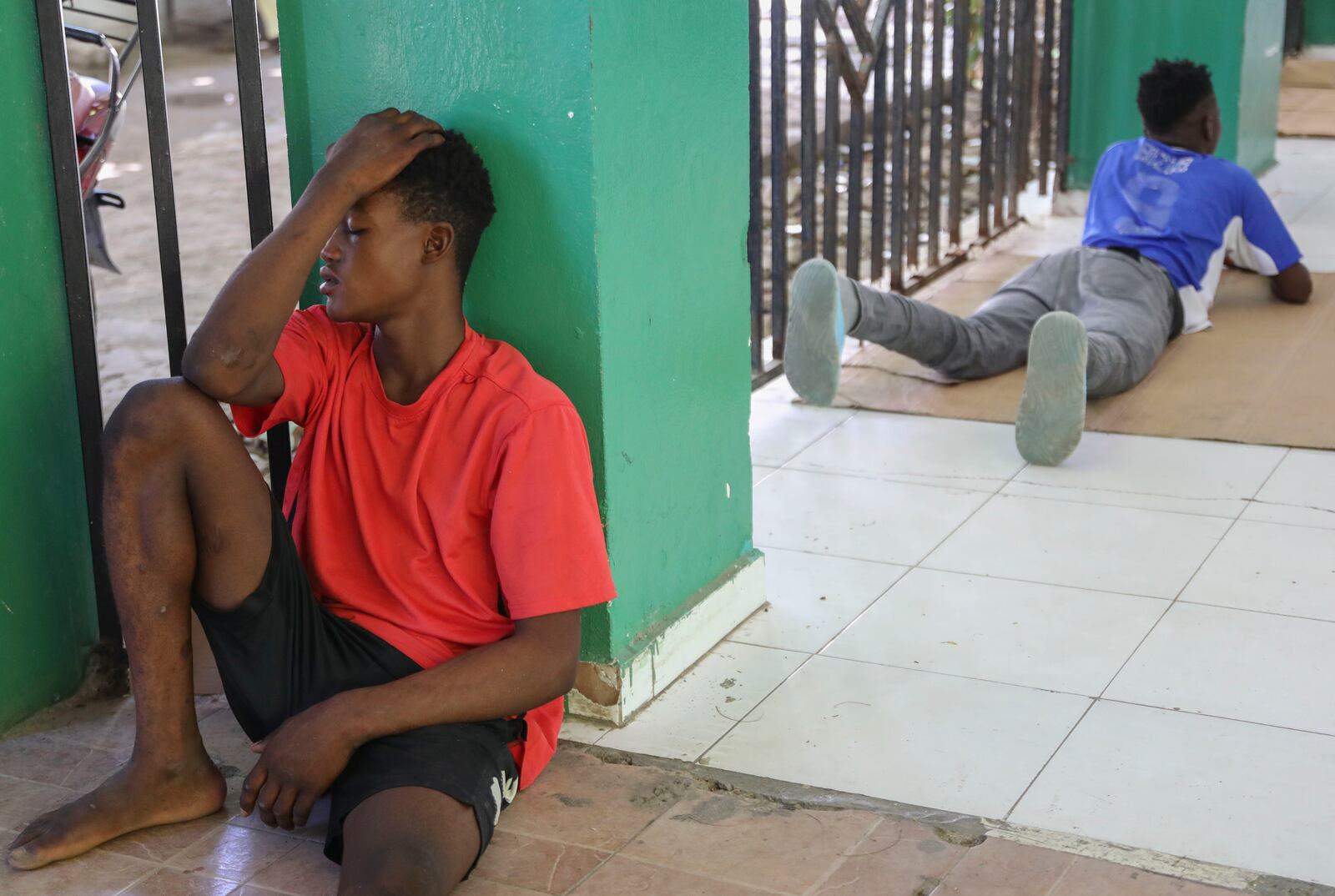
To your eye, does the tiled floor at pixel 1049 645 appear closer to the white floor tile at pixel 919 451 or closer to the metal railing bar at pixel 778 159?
the white floor tile at pixel 919 451

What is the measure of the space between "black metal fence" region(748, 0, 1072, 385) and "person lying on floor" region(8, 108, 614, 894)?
1.86 metres

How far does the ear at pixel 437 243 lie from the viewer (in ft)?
6.54

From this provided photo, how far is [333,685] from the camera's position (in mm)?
1970

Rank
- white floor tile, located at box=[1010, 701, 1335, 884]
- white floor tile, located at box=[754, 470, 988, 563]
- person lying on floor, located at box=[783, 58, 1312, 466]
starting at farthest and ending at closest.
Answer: person lying on floor, located at box=[783, 58, 1312, 466] < white floor tile, located at box=[754, 470, 988, 563] < white floor tile, located at box=[1010, 701, 1335, 884]

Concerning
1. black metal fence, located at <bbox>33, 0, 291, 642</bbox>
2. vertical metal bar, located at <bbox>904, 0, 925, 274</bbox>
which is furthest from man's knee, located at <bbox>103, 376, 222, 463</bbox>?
vertical metal bar, located at <bbox>904, 0, 925, 274</bbox>

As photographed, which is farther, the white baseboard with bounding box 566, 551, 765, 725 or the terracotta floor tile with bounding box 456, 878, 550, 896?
the white baseboard with bounding box 566, 551, 765, 725

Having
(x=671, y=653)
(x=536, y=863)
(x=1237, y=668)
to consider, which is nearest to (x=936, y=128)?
(x=1237, y=668)

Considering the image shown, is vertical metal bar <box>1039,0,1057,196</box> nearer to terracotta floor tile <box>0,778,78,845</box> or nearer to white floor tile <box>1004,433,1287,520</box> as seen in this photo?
white floor tile <box>1004,433,1287,520</box>

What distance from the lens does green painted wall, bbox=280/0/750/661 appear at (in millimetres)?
2080

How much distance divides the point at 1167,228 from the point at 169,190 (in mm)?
3024

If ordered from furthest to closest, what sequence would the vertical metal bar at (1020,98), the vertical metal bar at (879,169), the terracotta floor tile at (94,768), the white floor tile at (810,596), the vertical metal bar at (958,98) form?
the vertical metal bar at (1020,98) < the vertical metal bar at (958,98) < the vertical metal bar at (879,169) < the white floor tile at (810,596) < the terracotta floor tile at (94,768)

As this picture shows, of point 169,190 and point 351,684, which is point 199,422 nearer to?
point 351,684

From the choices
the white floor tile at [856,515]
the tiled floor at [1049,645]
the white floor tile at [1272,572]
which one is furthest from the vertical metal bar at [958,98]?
the white floor tile at [1272,572]

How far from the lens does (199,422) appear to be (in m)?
1.85
